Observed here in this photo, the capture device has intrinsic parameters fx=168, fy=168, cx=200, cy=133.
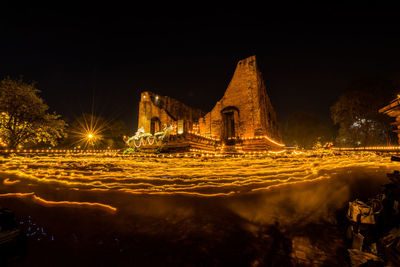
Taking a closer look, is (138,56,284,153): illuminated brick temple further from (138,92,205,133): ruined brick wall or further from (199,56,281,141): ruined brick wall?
(138,92,205,133): ruined brick wall

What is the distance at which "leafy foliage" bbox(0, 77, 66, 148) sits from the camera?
49.1ft

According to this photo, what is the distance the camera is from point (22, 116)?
15.6m

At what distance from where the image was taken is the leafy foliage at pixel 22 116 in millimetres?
14969

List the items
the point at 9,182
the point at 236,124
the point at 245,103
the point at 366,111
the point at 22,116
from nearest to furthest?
the point at 9,182, the point at 22,116, the point at 245,103, the point at 236,124, the point at 366,111

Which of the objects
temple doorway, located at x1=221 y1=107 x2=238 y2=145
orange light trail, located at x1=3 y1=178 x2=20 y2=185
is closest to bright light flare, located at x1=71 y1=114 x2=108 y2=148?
temple doorway, located at x1=221 y1=107 x2=238 y2=145

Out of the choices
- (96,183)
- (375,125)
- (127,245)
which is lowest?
(127,245)

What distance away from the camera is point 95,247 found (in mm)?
2131

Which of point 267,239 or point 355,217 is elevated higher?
point 355,217

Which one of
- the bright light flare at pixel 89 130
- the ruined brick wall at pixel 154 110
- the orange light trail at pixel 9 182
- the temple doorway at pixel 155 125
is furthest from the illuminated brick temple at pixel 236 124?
the bright light flare at pixel 89 130

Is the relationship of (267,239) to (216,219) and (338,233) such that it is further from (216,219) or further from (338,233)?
(338,233)

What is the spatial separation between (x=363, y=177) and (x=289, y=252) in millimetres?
5064

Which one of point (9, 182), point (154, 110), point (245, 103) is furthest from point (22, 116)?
point (245, 103)

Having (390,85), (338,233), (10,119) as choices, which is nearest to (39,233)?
(338,233)

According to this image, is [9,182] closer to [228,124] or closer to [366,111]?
[228,124]
